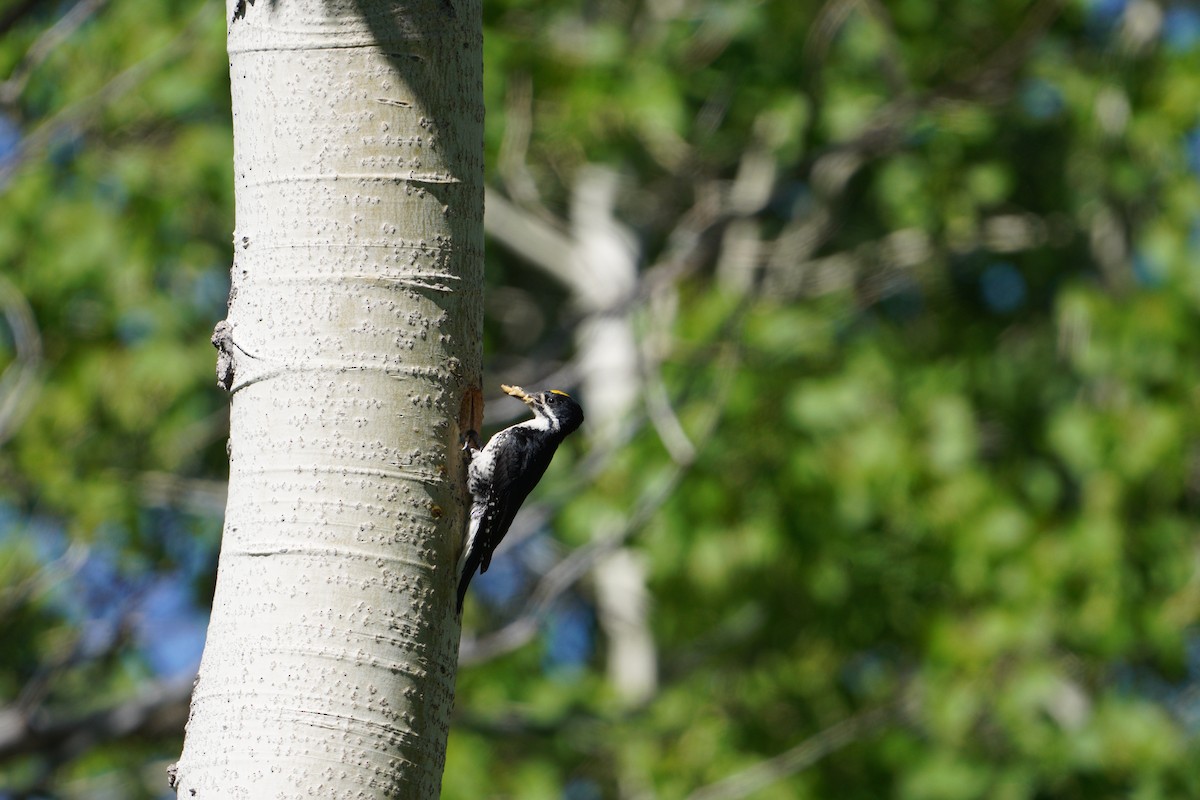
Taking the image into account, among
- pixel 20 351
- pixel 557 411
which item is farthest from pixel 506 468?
pixel 20 351

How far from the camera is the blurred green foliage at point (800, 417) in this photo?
18.1 feet

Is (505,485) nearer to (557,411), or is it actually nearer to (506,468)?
(506,468)

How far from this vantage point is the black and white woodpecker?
77.5 inches

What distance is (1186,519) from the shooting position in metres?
6.12

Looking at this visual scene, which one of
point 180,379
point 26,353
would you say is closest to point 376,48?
point 26,353

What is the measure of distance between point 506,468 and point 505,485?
8 cm

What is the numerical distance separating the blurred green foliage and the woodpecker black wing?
2.23 meters

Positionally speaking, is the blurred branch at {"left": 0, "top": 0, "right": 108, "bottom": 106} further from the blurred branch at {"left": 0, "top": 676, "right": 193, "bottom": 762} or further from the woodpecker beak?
the blurred branch at {"left": 0, "top": 676, "right": 193, "bottom": 762}

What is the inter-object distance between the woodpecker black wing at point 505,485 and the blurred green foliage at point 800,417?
2.23 meters

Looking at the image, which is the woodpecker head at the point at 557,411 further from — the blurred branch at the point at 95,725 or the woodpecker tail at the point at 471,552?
the blurred branch at the point at 95,725

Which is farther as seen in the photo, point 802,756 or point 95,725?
point 802,756

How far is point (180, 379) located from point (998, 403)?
3843 mm

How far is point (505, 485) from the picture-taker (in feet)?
8.05

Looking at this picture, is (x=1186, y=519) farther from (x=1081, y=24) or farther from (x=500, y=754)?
Answer: (x=500, y=754)
